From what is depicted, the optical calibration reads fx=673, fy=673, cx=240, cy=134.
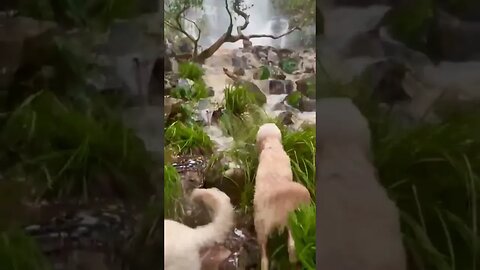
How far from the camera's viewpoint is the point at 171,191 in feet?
4.77

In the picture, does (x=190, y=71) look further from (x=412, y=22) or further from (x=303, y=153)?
(x=412, y=22)

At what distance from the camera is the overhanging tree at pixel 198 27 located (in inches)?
58.1

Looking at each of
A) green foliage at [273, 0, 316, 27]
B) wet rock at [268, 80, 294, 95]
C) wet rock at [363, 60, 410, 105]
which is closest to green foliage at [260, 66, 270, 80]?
wet rock at [268, 80, 294, 95]

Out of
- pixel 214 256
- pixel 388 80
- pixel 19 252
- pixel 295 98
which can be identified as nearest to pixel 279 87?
pixel 295 98

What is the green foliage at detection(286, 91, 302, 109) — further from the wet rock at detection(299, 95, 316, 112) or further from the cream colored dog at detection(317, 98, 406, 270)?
the cream colored dog at detection(317, 98, 406, 270)

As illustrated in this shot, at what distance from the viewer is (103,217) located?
1350 mm

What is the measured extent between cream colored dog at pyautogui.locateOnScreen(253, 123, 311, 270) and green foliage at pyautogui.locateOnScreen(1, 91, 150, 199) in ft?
0.85

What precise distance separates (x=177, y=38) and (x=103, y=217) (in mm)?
419

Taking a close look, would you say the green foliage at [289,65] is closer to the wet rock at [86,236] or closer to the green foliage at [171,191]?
the green foliage at [171,191]

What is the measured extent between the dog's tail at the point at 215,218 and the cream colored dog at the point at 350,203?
22cm

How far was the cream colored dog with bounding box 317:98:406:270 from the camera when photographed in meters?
1.32

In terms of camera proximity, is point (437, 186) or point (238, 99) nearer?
point (437, 186)

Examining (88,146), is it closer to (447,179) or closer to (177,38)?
(177,38)

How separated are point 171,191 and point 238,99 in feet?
0.82
